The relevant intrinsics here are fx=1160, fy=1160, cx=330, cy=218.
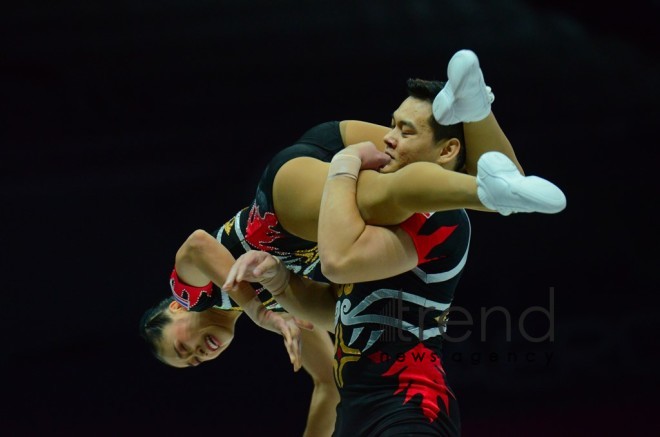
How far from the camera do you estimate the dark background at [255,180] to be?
371cm

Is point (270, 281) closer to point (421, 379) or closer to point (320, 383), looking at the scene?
point (421, 379)

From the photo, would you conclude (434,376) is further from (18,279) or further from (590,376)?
(18,279)

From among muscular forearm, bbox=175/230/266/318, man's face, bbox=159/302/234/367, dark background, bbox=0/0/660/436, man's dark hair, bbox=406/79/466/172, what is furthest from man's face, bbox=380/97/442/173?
dark background, bbox=0/0/660/436

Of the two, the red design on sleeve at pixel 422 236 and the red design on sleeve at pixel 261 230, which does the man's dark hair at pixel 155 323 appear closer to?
the red design on sleeve at pixel 261 230

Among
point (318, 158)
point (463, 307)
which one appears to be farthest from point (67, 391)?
point (318, 158)

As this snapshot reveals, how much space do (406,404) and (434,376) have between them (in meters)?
0.10

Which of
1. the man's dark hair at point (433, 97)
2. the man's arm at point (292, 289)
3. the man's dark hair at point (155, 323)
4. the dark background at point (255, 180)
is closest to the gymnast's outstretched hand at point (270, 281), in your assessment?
the man's arm at point (292, 289)

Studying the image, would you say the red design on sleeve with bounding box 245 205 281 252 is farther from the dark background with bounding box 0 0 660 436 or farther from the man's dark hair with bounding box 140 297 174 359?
the dark background with bounding box 0 0 660 436

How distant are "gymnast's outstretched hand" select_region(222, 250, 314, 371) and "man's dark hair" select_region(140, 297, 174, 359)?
605mm

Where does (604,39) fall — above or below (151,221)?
above

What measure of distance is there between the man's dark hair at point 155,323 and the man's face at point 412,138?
3.48 ft

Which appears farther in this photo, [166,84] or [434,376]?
[166,84]

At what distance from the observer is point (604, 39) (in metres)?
3.76

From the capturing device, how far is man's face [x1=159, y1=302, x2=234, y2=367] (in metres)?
3.19
